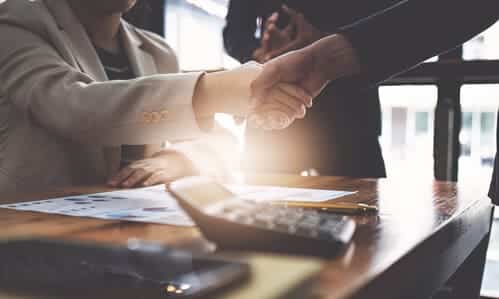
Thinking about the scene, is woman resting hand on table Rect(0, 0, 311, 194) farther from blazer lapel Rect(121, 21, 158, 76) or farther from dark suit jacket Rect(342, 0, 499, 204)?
dark suit jacket Rect(342, 0, 499, 204)

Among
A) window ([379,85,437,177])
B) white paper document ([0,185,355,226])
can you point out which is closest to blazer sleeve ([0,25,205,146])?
white paper document ([0,185,355,226])

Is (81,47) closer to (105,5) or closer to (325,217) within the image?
(105,5)

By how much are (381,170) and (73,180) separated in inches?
33.1

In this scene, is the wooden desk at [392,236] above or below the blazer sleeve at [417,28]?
below

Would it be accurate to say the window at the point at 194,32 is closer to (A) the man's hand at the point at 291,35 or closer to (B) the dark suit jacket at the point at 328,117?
(B) the dark suit jacket at the point at 328,117

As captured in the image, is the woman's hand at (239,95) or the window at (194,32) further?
the window at (194,32)

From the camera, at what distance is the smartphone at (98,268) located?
0.31 meters

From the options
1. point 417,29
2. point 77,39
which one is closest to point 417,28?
point 417,29

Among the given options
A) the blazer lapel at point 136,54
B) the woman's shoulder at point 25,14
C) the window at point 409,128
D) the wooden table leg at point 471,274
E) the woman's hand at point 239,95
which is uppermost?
the woman's shoulder at point 25,14

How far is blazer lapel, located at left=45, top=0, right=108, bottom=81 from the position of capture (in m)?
1.33

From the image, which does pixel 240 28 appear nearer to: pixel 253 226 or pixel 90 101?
pixel 90 101

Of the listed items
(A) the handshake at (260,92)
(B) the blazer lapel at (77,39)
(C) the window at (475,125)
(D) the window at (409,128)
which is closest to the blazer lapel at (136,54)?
(B) the blazer lapel at (77,39)

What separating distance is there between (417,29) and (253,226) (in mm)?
696

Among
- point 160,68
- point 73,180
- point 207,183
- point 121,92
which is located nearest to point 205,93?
point 121,92
